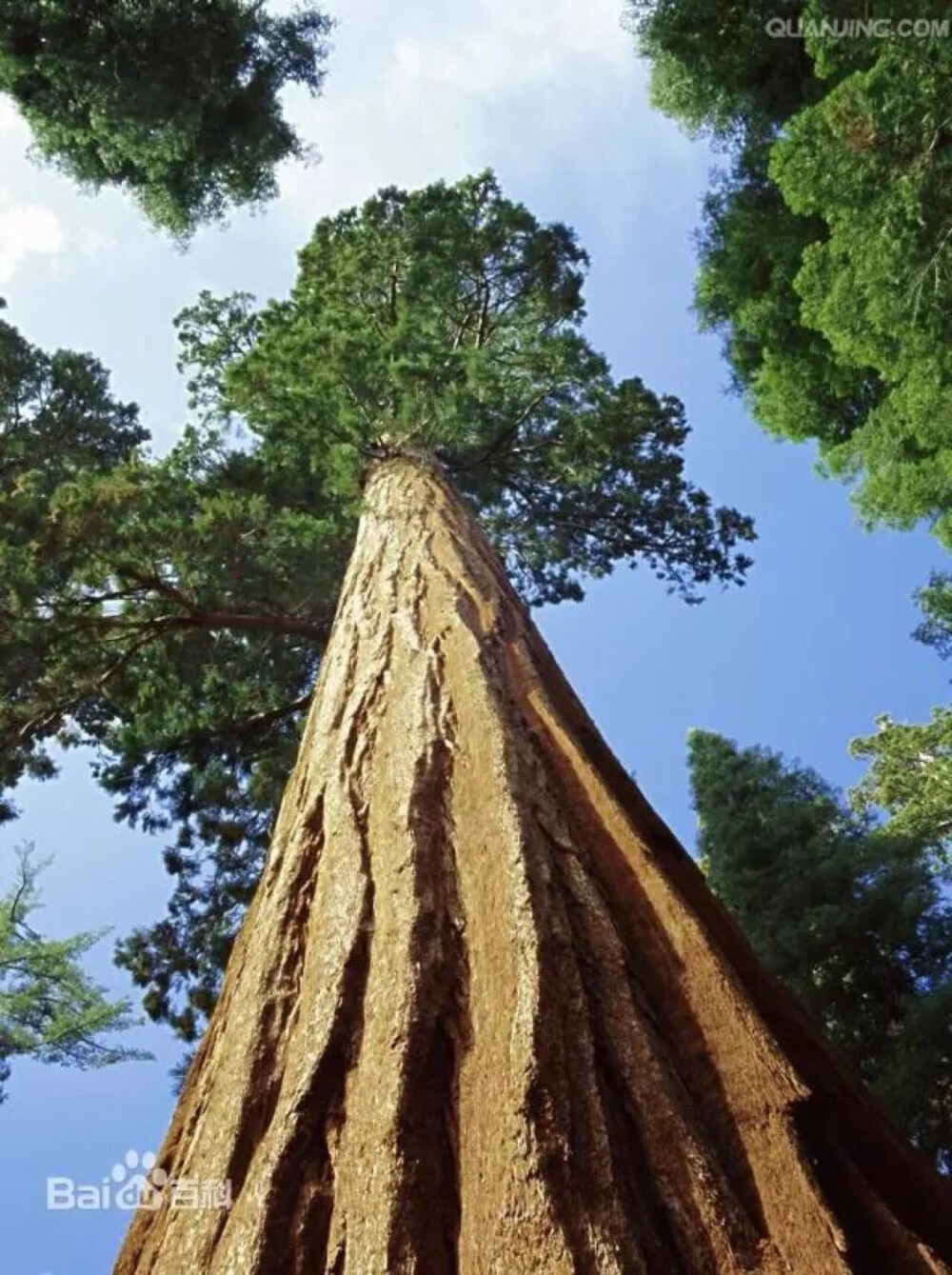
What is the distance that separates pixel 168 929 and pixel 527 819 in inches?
287

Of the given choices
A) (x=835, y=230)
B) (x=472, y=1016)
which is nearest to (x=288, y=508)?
(x=835, y=230)

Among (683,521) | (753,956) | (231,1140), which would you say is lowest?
→ (231,1140)

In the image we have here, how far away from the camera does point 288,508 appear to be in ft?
26.5

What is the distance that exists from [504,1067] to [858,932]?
8.81 meters

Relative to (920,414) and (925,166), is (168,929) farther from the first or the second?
(925,166)

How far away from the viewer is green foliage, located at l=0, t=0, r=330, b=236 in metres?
9.61

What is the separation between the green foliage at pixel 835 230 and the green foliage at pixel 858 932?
3.38 m

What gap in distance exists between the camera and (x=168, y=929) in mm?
9016

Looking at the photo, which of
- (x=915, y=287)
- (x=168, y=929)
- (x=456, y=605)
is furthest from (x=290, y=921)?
(x=168, y=929)

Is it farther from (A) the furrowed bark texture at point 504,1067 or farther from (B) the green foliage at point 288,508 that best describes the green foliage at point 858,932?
(A) the furrowed bark texture at point 504,1067

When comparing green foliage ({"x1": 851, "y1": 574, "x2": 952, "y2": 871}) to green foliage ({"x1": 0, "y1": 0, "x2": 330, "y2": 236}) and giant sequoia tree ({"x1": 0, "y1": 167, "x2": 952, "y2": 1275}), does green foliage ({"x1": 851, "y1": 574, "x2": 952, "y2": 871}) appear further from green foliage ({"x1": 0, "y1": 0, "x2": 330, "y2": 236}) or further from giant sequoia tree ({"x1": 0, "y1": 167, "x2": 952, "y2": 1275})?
green foliage ({"x1": 0, "y1": 0, "x2": 330, "y2": 236})

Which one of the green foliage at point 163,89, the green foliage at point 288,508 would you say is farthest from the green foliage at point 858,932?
the green foliage at point 163,89

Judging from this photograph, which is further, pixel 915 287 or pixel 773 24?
pixel 773 24

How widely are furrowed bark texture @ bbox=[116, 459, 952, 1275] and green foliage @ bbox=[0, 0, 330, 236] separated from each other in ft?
30.2
